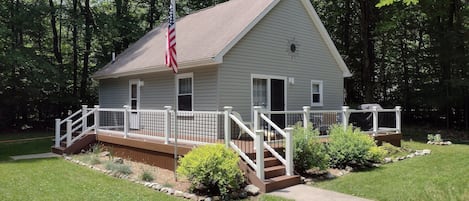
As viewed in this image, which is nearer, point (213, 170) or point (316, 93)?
point (213, 170)

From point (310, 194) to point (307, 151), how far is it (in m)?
1.39

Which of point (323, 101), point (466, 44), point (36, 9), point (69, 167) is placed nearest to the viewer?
point (69, 167)

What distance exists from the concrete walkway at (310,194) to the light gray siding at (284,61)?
4.16 metres

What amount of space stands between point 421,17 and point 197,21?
15488 millimetres

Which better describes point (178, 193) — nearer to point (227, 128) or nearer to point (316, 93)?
point (227, 128)

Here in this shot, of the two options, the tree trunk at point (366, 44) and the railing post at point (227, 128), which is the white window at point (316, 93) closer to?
the railing post at point (227, 128)

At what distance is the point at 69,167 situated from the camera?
9781mm

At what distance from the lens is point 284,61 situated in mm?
12773

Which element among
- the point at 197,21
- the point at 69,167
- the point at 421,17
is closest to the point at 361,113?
the point at 197,21

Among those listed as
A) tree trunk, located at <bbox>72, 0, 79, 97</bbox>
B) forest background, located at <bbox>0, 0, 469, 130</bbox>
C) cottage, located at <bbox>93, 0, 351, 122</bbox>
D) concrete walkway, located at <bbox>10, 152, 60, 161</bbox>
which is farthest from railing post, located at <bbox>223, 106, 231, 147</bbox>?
tree trunk, located at <bbox>72, 0, 79, 97</bbox>

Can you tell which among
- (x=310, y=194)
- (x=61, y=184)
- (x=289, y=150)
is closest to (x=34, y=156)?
(x=61, y=184)

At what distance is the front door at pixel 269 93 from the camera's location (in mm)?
11891

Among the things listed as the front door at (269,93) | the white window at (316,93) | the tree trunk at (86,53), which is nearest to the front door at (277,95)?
the front door at (269,93)

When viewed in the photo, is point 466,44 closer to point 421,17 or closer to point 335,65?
point 421,17
